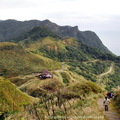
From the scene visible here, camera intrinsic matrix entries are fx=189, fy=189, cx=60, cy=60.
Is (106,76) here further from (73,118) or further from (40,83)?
(73,118)

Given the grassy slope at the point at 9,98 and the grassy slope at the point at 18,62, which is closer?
the grassy slope at the point at 9,98

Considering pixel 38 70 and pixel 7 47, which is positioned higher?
pixel 7 47

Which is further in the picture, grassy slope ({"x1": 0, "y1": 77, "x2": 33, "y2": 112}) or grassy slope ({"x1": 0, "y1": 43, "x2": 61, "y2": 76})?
grassy slope ({"x1": 0, "y1": 43, "x2": 61, "y2": 76})

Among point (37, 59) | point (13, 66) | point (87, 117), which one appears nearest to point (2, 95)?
point (87, 117)

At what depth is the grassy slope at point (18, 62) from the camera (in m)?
148

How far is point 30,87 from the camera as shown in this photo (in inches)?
3816

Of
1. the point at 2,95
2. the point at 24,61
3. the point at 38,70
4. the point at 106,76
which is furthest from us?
the point at 106,76

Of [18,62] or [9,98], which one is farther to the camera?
[18,62]

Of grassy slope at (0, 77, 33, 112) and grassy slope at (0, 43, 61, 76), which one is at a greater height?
grassy slope at (0, 43, 61, 76)

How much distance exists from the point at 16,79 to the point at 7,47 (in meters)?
62.6

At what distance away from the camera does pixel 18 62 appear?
15838 centimetres

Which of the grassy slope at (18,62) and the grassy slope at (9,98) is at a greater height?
the grassy slope at (18,62)

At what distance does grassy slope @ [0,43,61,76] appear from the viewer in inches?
5817

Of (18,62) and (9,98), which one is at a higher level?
(18,62)
